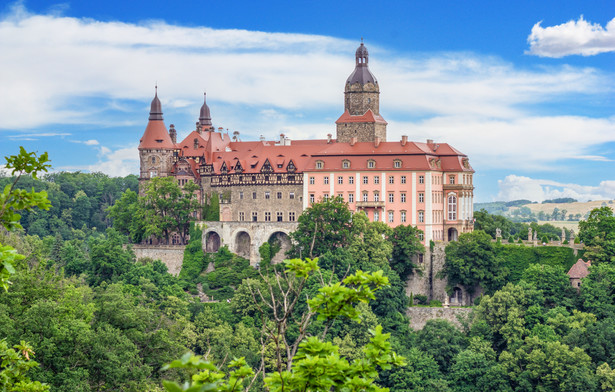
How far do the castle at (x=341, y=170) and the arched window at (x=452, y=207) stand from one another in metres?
0.08

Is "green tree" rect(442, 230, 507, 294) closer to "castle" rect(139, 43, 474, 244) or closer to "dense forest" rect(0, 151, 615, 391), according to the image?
"dense forest" rect(0, 151, 615, 391)

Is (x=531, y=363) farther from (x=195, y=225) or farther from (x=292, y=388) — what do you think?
(x=292, y=388)

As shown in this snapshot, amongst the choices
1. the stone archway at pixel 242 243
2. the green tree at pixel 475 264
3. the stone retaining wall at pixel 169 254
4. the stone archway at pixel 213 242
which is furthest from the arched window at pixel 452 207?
the stone retaining wall at pixel 169 254

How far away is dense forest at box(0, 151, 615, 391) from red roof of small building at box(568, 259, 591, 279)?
0.76 meters

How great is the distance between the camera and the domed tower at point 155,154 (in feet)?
255

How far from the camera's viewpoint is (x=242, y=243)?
73875mm

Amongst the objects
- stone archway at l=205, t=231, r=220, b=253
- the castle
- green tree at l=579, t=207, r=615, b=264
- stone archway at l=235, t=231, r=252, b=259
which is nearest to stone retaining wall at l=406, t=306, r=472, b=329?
the castle

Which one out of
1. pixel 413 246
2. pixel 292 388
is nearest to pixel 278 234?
pixel 413 246

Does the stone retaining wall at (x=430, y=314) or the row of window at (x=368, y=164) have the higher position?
the row of window at (x=368, y=164)

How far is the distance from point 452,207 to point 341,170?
9155 mm

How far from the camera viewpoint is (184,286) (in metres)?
69.8

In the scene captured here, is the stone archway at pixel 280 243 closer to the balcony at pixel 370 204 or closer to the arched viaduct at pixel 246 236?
the arched viaduct at pixel 246 236

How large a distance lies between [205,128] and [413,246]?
2642 cm

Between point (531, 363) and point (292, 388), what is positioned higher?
point (292, 388)
